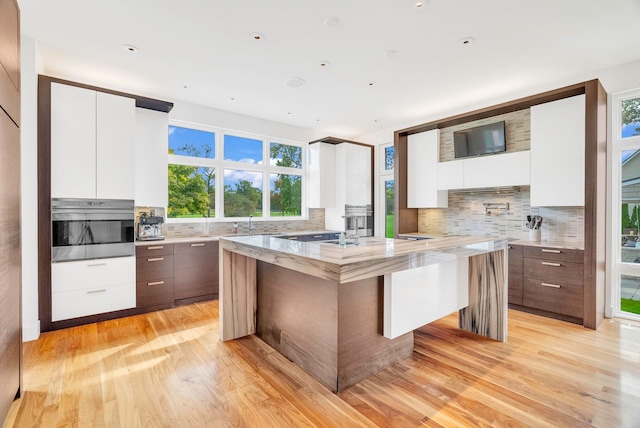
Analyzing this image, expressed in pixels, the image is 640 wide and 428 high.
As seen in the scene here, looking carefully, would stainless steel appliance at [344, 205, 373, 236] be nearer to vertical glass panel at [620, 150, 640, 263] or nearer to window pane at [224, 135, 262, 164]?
window pane at [224, 135, 262, 164]

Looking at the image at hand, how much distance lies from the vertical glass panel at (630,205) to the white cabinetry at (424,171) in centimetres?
212

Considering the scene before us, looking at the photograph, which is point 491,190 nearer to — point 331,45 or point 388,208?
point 388,208

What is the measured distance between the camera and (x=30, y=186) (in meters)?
3.02

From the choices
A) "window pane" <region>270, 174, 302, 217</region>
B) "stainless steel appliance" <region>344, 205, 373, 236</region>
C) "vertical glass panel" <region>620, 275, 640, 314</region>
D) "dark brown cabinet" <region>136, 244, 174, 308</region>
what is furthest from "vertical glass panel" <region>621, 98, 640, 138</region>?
"dark brown cabinet" <region>136, 244, 174, 308</region>

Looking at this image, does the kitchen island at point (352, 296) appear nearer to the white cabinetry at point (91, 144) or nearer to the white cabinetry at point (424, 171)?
the white cabinetry at point (91, 144)

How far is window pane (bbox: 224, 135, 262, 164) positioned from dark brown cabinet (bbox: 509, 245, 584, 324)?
4.15 m

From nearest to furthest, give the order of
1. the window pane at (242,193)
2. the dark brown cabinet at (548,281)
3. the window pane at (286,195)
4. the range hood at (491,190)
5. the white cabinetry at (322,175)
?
1. the dark brown cabinet at (548,281)
2. the range hood at (491,190)
3. the window pane at (242,193)
4. the window pane at (286,195)
5. the white cabinetry at (322,175)

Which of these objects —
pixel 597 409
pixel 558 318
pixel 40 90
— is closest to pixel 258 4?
pixel 40 90

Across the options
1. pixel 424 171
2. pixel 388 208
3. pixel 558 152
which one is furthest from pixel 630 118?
pixel 388 208

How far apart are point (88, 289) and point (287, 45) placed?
3.29 metres

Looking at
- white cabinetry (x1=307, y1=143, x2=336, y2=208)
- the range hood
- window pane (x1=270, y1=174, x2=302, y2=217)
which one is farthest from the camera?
white cabinetry (x1=307, y1=143, x2=336, y2=208)

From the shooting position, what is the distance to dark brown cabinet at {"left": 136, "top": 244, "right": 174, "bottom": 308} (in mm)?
3697

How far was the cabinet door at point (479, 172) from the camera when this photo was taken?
14.3ft

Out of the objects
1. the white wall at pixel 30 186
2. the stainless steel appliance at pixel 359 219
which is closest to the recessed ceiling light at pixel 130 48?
the white wall at pixel 30 186
